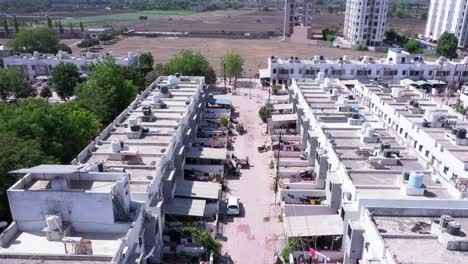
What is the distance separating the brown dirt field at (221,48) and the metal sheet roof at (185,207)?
220ft

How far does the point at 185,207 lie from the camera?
28906 mm

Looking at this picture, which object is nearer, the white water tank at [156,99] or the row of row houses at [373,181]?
the row of row houses at [373,181]

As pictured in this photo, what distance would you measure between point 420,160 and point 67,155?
29.6 m

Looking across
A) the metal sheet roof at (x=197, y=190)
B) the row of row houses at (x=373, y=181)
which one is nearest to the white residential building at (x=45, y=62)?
the row of row houses at (x=373, y=181)

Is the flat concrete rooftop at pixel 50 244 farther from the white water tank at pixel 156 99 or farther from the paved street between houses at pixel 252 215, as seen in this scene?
the white water tank at pixel 156 99

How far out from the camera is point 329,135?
1328 inches

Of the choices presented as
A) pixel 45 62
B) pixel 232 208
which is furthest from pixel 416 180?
pixel 45 62

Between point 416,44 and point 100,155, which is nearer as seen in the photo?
point 100,155

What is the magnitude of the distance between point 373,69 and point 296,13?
74.0 meters

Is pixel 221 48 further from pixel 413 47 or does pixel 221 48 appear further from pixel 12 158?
pixel 12 158

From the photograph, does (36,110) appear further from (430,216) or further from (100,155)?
(430,216)

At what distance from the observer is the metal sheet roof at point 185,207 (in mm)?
28164

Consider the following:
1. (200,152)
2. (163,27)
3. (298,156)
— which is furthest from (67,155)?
(163,27)

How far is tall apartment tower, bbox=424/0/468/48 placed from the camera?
378 ft
